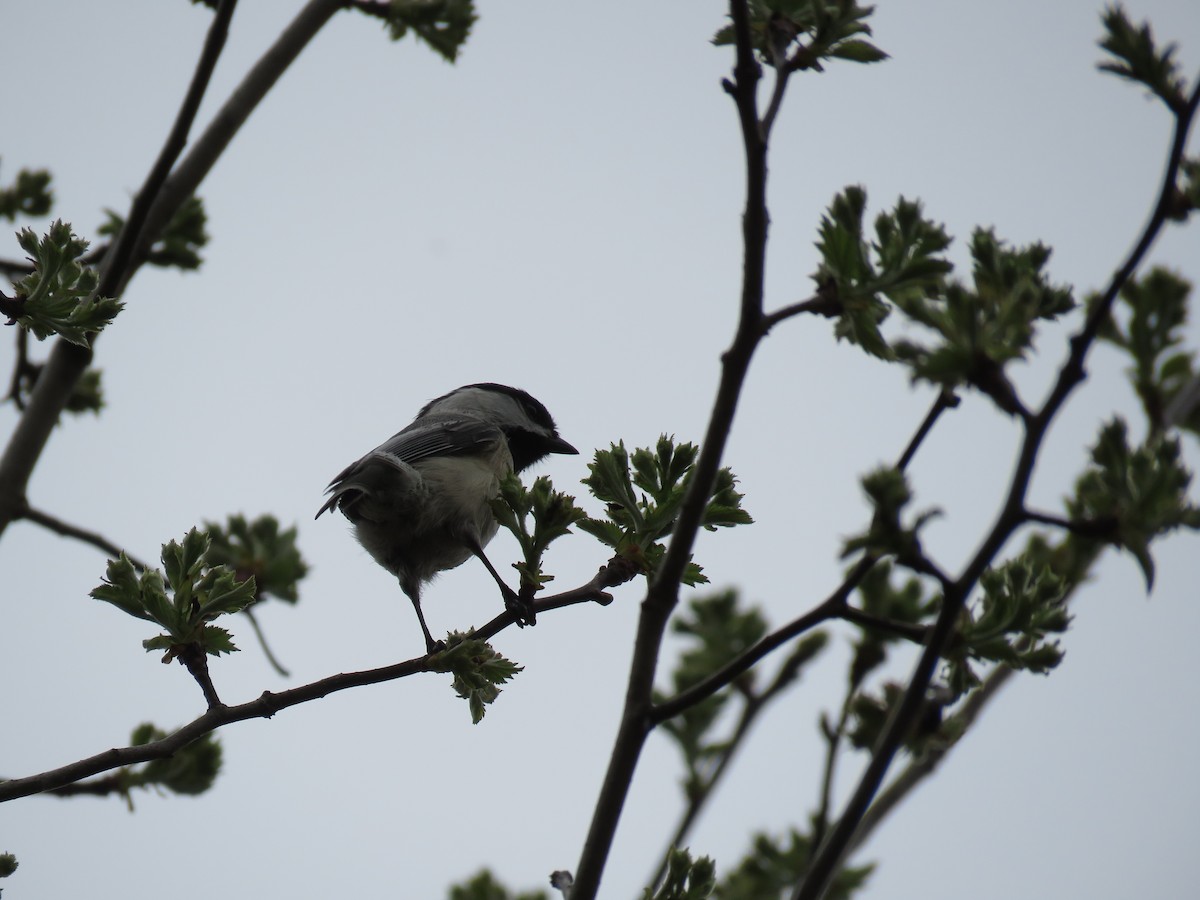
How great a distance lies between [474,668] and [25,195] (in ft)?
10.4

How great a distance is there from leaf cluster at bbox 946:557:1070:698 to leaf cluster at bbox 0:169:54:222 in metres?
4.29

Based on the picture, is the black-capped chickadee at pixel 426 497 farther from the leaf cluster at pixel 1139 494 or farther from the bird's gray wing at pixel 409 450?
the leaf cluster at pixel 1139 494

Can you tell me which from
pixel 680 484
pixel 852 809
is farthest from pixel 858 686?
pixel 852 809

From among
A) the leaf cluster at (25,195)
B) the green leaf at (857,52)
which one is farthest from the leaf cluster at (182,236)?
the green leaf at (857,52)

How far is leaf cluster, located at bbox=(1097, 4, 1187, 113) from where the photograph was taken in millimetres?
2033

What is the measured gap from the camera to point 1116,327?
3027 mm

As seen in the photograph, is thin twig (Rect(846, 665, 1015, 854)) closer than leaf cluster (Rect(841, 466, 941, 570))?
No

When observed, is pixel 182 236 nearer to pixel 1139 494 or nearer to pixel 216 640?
pixel 216 640

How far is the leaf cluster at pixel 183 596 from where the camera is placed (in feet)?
10.1

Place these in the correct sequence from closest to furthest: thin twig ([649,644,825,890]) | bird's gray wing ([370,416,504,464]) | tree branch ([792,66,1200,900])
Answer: tree branch ([792,66,1200,900]), thin twig ([649,644,825,890]), bird's gray wing ([370,416,504,464])

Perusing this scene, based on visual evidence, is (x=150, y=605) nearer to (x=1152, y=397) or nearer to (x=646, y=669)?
(x=646, y=669)

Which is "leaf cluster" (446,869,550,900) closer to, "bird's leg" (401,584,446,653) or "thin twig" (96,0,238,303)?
"bird's leg" (401,584,446,653)

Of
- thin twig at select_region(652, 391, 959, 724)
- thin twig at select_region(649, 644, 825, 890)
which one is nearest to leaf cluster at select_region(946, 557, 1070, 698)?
thin twig at select_region(652, 391, 959, 724)

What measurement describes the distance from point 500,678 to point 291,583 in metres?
1.75
